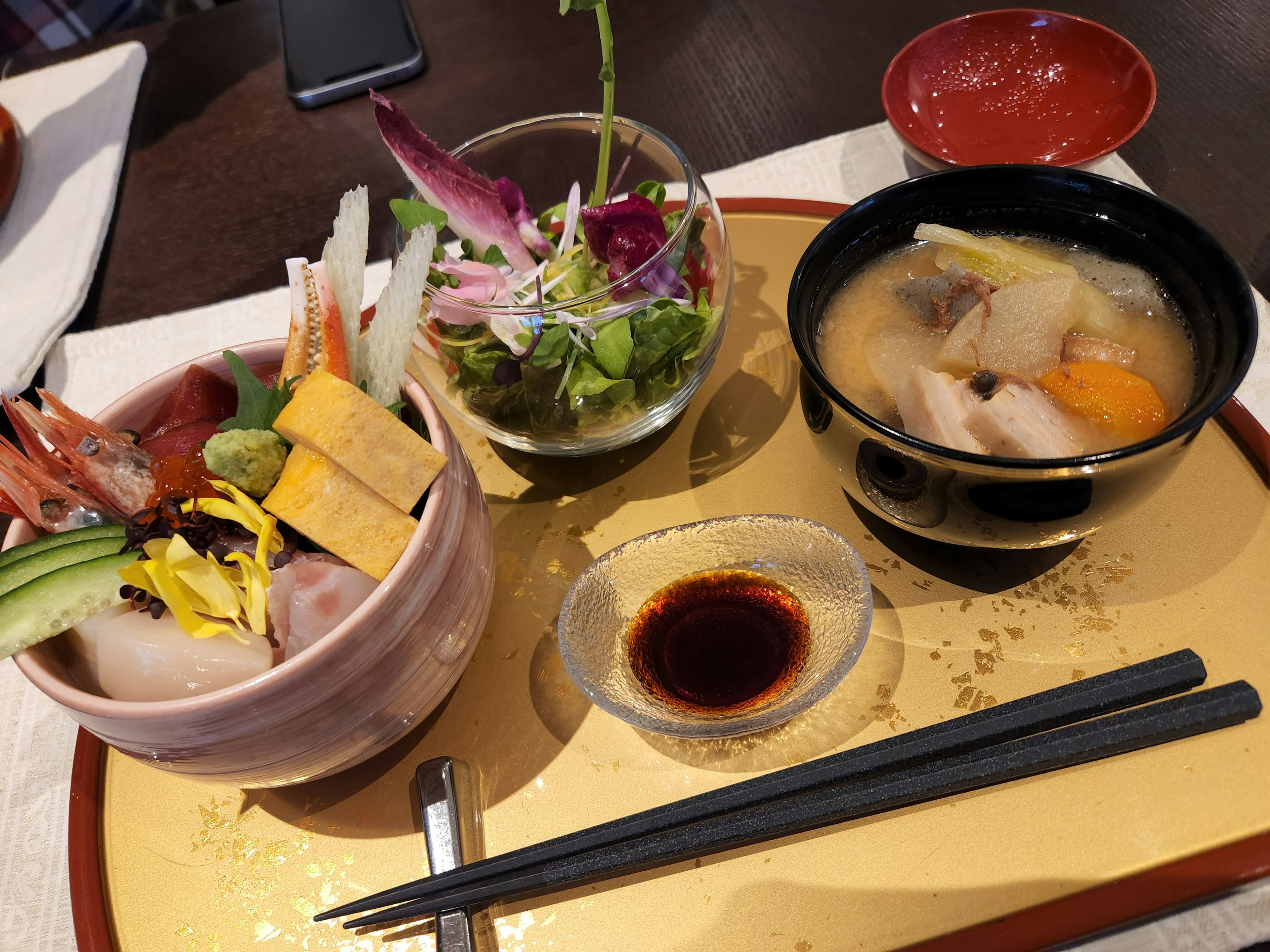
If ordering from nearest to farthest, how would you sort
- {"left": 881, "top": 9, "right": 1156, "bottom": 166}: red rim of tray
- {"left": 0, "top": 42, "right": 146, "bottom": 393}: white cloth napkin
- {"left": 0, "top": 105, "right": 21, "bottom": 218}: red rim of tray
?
{"left": 881, "top": 9, "right": 1156, "bottom": 166}: red rim of tray < {"left": 0, "top": 42, "right": 146, "bottom": 393}: white cloth napkin < {"left": 0, "top": 105, "right": 21, "bottom": 218}: red rim of tray

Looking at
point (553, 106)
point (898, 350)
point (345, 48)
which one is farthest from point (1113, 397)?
point (345, 48)

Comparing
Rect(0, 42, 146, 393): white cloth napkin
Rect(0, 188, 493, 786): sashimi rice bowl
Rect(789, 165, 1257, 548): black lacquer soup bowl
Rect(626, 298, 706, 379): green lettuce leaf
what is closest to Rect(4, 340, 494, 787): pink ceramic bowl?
Rect(0, 188, 493, 786): sashimi rice bowl

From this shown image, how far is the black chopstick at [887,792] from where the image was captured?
2.23 ft

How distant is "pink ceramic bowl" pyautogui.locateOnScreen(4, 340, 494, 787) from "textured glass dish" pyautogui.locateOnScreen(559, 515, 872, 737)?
0.12 meters

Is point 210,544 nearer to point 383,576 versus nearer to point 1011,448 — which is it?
point 383,576

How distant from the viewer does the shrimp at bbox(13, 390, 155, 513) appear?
76cm

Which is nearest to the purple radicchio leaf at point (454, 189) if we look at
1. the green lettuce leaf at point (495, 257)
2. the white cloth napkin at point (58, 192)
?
the green lettuce leaf at point (495, 257)

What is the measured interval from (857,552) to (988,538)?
14cm

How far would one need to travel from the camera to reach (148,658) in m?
0.68

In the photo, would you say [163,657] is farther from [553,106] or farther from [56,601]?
[553,106]

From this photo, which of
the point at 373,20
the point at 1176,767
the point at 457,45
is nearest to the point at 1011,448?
the point at 1176,767

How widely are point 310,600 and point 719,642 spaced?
0.43 m

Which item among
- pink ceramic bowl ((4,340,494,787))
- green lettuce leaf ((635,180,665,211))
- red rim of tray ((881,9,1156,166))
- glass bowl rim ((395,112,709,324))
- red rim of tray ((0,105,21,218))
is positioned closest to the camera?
pink ceramic bowl ((4,340,494,787))

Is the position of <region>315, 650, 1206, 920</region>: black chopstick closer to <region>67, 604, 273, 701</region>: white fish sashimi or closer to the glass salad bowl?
<region>67, 604, 273, 701</region>: white fish sashimi
